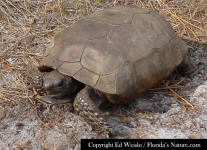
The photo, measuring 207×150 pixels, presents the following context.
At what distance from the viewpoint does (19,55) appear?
2.98 metres

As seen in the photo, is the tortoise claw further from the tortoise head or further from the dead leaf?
the dead leaf

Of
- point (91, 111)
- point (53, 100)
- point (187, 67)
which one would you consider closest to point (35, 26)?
point (53, 100)

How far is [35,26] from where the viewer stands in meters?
3.34

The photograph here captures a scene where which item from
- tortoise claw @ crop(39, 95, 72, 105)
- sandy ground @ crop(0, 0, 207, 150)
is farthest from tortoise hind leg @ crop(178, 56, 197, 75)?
tortoise claw @ crop(39, 95, 72, 105)

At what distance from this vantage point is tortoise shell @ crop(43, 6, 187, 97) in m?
2.19

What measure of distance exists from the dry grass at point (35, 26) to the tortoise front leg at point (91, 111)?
Result: 47 centimetres

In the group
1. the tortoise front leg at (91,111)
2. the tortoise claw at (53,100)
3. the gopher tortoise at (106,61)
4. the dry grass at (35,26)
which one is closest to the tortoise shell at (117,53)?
the gopher tortoise at (106,61)

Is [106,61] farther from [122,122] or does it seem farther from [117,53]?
[122,122]

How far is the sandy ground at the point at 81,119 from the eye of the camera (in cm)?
223

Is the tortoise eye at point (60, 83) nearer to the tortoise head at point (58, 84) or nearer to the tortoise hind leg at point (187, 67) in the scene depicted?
the tortoise head at point (58, 84)

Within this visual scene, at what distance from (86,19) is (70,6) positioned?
3.91 feet

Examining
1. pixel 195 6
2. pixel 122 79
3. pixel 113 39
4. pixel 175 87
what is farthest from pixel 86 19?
pixel 195 6

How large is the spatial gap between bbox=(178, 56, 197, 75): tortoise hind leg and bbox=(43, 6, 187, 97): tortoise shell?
0.51 feet

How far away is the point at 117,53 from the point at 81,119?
619mm
